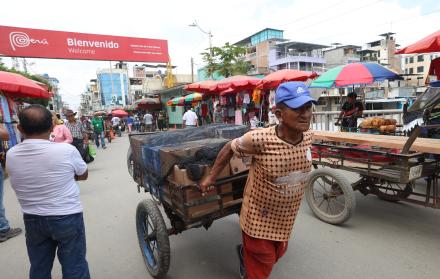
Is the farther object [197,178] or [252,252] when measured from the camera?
[197,178]

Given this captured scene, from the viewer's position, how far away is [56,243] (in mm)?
2141

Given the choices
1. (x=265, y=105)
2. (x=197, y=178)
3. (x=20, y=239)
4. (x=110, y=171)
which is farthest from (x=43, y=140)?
(x=265, y=105)

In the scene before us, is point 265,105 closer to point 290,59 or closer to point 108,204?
point 108,204

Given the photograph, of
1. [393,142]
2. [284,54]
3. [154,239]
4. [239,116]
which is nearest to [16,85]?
[154,239]

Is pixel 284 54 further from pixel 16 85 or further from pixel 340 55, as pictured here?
pixel 16 85

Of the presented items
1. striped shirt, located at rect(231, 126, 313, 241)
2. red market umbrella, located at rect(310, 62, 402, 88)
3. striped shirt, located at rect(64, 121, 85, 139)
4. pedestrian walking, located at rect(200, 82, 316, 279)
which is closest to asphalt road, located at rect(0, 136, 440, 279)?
pedestrian walking, located at rect(200, 82, 316, 279)

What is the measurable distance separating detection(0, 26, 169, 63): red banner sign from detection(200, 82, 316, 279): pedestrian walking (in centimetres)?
1766

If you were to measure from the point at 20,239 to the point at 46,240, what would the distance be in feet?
7.81

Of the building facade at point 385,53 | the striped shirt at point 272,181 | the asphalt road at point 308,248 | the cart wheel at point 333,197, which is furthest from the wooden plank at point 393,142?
the building facade at point 385,53

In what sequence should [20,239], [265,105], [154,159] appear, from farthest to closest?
[265,105] → [20,239] → [154,159]

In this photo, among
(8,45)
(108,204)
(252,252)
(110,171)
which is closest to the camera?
(252,252)

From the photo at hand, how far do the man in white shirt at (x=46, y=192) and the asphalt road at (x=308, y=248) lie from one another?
37.7 inches

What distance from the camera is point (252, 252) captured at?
6.30ft

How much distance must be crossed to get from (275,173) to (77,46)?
18.2 m
